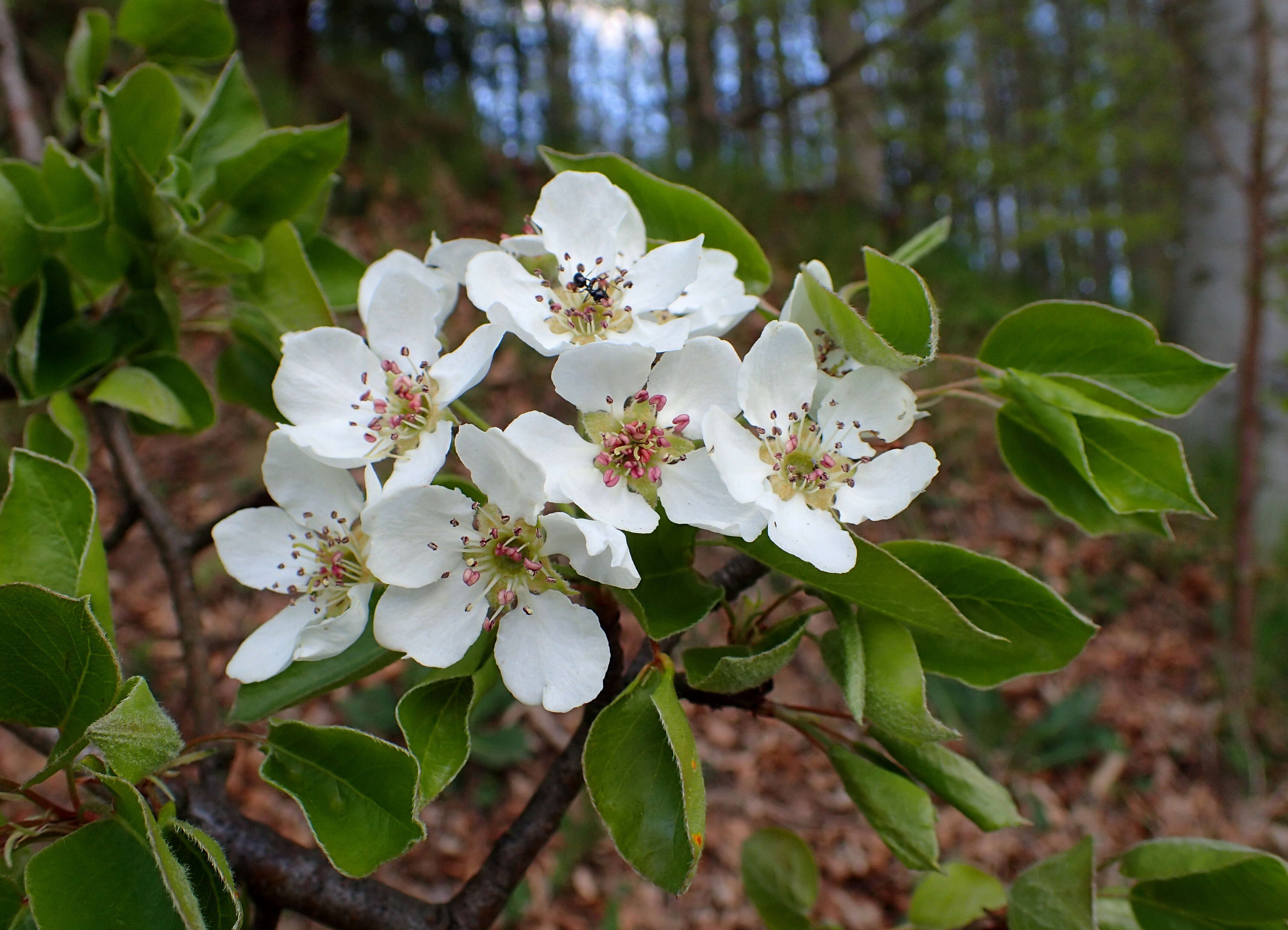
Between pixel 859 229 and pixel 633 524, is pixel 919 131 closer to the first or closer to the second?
pixel 859 229

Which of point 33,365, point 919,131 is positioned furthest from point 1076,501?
point 919,131

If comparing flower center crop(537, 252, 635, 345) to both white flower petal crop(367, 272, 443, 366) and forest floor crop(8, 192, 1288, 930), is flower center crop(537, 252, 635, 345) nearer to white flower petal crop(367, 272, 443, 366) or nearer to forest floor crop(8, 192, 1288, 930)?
white flower petal crop(367, 272, 443, 366)

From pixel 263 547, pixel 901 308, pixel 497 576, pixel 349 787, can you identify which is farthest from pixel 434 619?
pixel 901 308

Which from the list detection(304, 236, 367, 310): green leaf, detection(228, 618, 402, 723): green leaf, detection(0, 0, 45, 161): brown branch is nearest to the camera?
detection(228, 618, 402, 723): green leaf

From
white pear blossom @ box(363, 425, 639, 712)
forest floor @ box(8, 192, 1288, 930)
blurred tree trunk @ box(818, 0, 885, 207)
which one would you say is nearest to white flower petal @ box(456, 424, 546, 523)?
white pear blossom @ box(363, 425, 639, 712)

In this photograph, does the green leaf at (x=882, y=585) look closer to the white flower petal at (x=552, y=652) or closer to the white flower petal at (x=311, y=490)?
the white flower petal at (x=552, y=652)

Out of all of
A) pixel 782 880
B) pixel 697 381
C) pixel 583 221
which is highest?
pixel 583 221

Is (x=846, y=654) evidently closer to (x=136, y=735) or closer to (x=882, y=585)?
(x=882, y=585)
